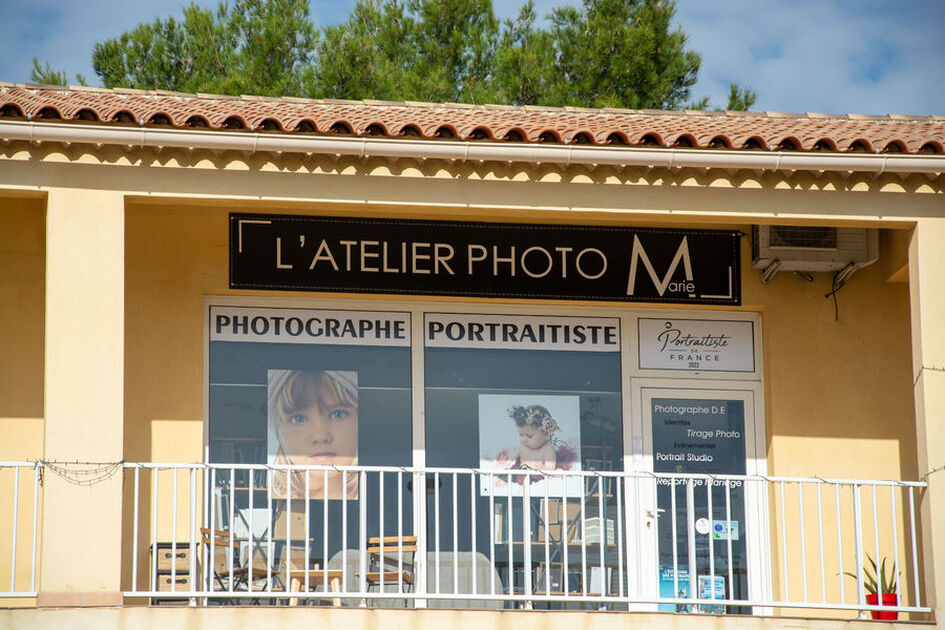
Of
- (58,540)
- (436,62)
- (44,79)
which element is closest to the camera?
(58,540)

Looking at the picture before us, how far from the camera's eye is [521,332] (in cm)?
1059

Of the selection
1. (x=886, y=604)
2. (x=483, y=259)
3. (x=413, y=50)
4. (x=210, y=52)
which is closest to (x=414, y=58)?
(x=413, y=50)

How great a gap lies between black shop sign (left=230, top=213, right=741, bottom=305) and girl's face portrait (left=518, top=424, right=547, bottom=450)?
1.10m

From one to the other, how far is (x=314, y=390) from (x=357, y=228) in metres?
1.36

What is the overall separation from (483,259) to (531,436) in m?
1.52

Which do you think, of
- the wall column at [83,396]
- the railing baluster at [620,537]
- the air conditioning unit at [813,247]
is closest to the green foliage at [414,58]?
the air conditioning unit at [813,247]

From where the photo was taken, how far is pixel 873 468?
10602mm

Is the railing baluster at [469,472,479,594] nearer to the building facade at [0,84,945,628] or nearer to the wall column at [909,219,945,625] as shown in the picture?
the building facade at [0,84,945,628]

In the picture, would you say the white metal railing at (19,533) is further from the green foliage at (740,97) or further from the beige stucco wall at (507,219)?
the green foliage at (740,97)

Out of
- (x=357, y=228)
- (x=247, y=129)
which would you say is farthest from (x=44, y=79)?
(x=247, y=129)

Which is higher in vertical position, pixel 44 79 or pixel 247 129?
pixel 44 79

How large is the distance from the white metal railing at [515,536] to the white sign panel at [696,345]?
0.99 m

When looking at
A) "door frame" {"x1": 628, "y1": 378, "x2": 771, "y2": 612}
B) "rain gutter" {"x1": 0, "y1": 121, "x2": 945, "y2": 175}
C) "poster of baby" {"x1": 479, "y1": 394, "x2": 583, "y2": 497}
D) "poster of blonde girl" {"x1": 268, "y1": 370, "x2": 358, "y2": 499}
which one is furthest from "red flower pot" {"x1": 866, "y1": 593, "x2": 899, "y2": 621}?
"poster of blonde girl" {"x1": 268, "y1": 370, "x2": 358, "y2": 499}

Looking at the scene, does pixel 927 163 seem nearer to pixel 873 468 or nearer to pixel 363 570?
pixel 873 468
